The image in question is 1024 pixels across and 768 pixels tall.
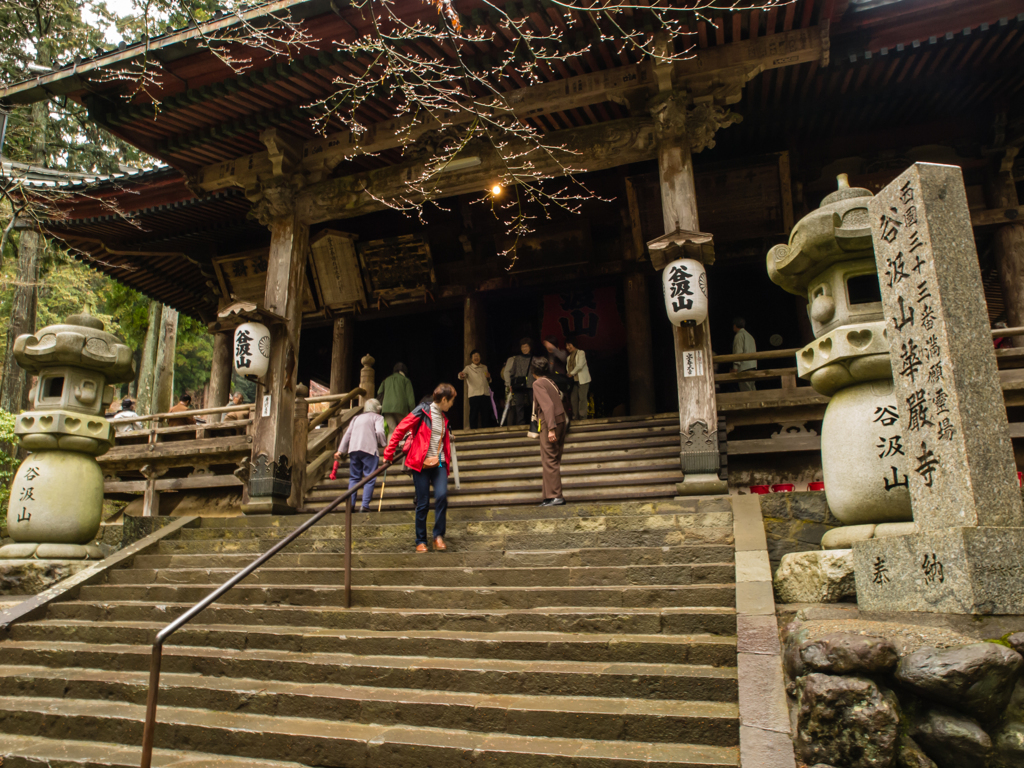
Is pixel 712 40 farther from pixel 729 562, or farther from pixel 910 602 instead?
pixel 910 602

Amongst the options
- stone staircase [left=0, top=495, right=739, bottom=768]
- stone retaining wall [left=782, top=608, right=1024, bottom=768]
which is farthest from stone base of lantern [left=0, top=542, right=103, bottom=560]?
stone retaining wall [left=782, top=608, right=1024, bottom=768]

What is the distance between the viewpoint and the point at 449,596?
5207 millimetres

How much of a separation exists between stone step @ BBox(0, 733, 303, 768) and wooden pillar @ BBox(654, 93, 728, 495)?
4.63m

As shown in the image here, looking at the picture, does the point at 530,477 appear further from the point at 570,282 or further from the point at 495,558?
the point at 570,282

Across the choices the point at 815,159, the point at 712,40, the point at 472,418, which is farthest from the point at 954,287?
the point at 472,418

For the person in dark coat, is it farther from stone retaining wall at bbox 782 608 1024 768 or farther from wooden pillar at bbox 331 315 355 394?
wooden pillar at bbox 331 315 355 394

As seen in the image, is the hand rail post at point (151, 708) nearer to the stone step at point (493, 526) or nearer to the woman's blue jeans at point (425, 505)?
the woman's blue jeans at point (425, 505)

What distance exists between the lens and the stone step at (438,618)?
14.5 ft

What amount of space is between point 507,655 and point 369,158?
777 cm

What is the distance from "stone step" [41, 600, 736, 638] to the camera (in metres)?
4.41

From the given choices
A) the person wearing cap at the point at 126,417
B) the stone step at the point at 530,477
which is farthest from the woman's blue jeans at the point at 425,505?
the person wearing cap at the point at 126,417

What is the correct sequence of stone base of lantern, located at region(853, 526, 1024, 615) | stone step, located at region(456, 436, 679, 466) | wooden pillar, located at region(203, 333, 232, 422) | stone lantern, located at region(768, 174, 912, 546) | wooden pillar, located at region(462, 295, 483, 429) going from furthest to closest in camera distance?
1. wooden pillar, located at region(203, 333, 232, 422)
2. wooden pillar, located at region(462, 295, 483, 429)
3. stone step, located at region(456, 436, 679, 466)
4. stone lantern, located at region(768, 174, 912, 546)
5. stone base of lantern, located at region(853, 526, 1024, 615)

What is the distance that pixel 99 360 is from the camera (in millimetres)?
7746

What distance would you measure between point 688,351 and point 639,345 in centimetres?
395
